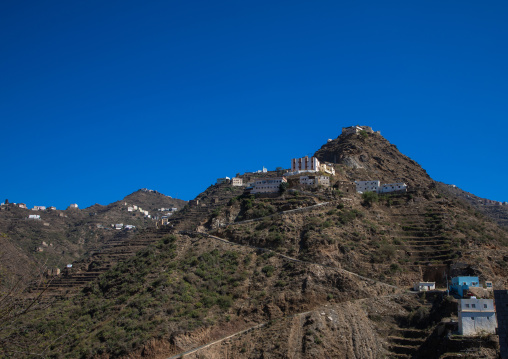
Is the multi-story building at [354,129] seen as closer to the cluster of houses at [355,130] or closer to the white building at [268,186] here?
the cluster of houses at [355,130]

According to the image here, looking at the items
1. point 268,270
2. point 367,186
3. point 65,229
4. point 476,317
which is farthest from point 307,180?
point 65,229

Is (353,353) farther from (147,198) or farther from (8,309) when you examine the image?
(147,198)

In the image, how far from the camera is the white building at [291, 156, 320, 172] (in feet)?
225

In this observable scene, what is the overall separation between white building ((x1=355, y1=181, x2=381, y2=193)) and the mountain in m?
3.98

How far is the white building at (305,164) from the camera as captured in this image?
225 feet

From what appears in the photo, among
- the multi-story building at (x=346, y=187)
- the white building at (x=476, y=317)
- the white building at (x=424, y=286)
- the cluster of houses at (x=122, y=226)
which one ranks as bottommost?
the white building at (x=476, y=317)

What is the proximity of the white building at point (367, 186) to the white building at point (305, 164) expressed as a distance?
5747 mm

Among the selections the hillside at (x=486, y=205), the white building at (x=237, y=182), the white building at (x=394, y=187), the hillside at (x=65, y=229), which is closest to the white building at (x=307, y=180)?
the white building at (x=394, y=187)

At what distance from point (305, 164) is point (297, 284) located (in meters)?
27.2

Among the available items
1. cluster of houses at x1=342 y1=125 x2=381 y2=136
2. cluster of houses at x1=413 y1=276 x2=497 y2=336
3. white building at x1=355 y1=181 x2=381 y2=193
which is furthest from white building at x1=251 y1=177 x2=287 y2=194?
cluster of houses at x1=413 y1=276 x2=497 y2=336

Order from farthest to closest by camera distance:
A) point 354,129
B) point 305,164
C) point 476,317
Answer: point 354,129 < point 305,164 < point 476,317

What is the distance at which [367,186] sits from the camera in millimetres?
66875

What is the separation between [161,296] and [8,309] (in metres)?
33.7

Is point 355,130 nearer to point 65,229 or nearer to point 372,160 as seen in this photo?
point 372,160
